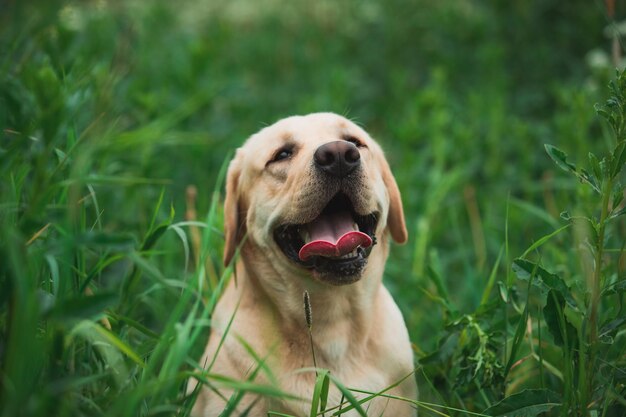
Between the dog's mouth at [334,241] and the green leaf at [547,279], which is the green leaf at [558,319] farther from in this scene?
the dog's mouth at [334,241]

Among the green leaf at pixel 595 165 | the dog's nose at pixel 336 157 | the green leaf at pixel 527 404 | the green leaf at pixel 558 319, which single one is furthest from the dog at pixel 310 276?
the green leaf at pixel 595 165

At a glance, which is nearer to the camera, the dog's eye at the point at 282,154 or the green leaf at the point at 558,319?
the green leaf at the point at 558,319

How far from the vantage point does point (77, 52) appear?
4.70 m

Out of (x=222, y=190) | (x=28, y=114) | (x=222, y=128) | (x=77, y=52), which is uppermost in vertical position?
(x=28, y=114)

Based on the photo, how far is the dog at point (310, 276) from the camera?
2.53 m

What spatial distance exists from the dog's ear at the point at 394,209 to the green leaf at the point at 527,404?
988mm

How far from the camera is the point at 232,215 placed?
9.78 feet

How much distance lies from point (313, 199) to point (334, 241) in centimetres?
19

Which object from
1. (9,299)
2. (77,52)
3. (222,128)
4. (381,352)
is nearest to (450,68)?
(222,128)

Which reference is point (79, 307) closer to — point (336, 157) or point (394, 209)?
point (336, 157)

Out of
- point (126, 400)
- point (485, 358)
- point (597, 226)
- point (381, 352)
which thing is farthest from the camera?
point (381, 352)

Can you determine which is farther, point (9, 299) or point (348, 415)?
point (348, 415)

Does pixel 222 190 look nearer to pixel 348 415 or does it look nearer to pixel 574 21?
pixel 348 415

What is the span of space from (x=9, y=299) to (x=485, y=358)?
1571 millimetres
